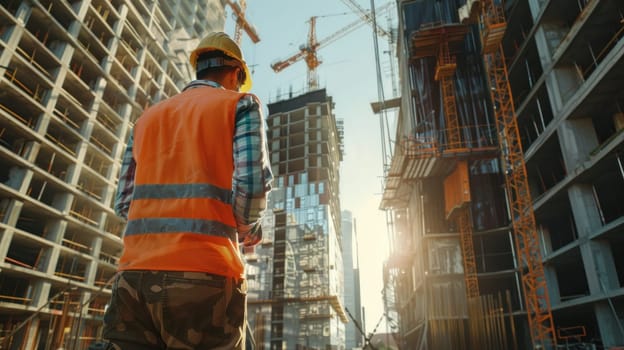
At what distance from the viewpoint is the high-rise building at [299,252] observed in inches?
1478

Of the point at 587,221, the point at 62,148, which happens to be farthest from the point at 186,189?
the point at 62,148

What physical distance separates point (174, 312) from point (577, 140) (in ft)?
64.7

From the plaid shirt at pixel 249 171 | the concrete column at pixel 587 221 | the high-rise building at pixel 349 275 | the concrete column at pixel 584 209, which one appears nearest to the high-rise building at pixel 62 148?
the plaid shirt at pixel 249 171

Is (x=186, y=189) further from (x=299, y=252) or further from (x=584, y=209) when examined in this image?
(x=299, y=252)

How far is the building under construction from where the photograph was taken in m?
15.9

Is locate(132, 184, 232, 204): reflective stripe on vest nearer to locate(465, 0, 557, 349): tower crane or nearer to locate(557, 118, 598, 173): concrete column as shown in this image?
locate(557, 118, 598, 173): concrete column

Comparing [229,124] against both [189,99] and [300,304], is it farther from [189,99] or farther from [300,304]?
[300,304]

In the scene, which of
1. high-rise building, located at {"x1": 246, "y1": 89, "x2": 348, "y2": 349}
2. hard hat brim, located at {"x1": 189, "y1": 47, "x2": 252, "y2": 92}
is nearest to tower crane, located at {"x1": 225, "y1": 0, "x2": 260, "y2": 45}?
high-rise building, located at {"x1": 246, "y1": 89, "x2": 348, "y2": 349}

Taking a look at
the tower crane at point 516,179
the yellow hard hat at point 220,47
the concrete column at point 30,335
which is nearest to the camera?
the yellow hard hat at point 220,47

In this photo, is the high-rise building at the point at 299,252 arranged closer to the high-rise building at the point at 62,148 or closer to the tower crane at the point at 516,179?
the high-rise building at the point at 62,148

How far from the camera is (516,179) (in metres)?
22.4

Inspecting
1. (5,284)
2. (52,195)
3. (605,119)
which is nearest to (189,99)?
(605,119)

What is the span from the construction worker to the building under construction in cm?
1615

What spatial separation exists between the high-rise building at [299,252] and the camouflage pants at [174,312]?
34.2 meters
